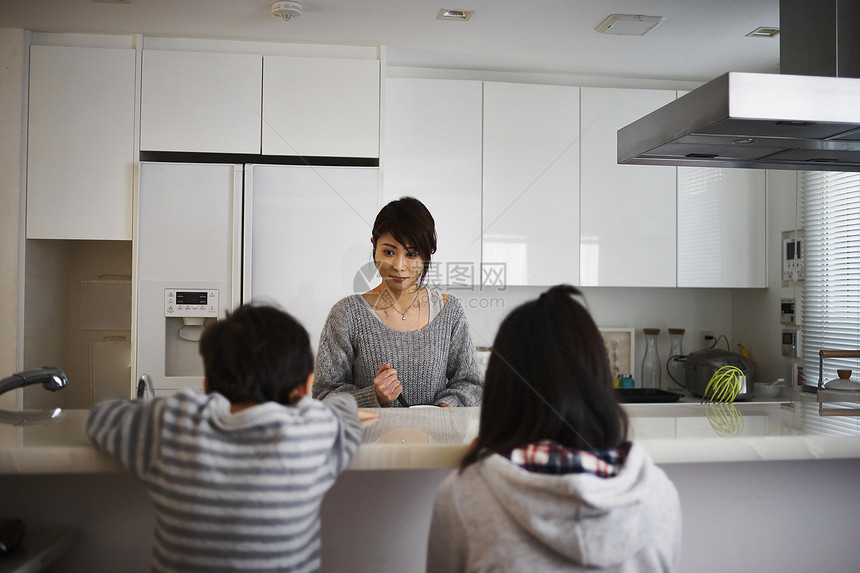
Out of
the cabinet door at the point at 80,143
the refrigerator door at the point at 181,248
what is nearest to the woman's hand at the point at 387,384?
the refrigerator door at the point at 181,248

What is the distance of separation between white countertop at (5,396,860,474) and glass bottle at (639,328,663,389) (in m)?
1.80

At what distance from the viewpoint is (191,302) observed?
95.5 inches

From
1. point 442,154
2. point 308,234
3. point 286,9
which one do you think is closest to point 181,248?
point 308,234

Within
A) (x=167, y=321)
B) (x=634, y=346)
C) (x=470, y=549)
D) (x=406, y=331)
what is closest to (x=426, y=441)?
(x=470, y=549)

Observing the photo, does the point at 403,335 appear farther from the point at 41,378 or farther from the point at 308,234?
the point at 308,234

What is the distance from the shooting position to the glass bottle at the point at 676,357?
311 cm

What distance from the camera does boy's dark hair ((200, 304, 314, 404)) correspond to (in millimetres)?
881

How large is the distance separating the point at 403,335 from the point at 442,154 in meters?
1.32

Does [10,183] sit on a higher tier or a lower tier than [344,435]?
higher

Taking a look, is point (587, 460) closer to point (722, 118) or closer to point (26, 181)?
point (722, 118)

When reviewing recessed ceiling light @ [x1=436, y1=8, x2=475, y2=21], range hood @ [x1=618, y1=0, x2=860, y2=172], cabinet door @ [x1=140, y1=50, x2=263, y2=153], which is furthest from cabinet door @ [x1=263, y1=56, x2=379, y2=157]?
range hood @ [x1=618, y1=0, x2=860, y2=172]

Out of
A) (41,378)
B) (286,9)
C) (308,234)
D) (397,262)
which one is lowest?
(41,378)

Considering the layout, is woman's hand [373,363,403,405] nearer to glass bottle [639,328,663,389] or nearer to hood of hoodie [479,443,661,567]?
hood of hoodie [479,443,661,567]

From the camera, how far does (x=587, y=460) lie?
2.55 ft
